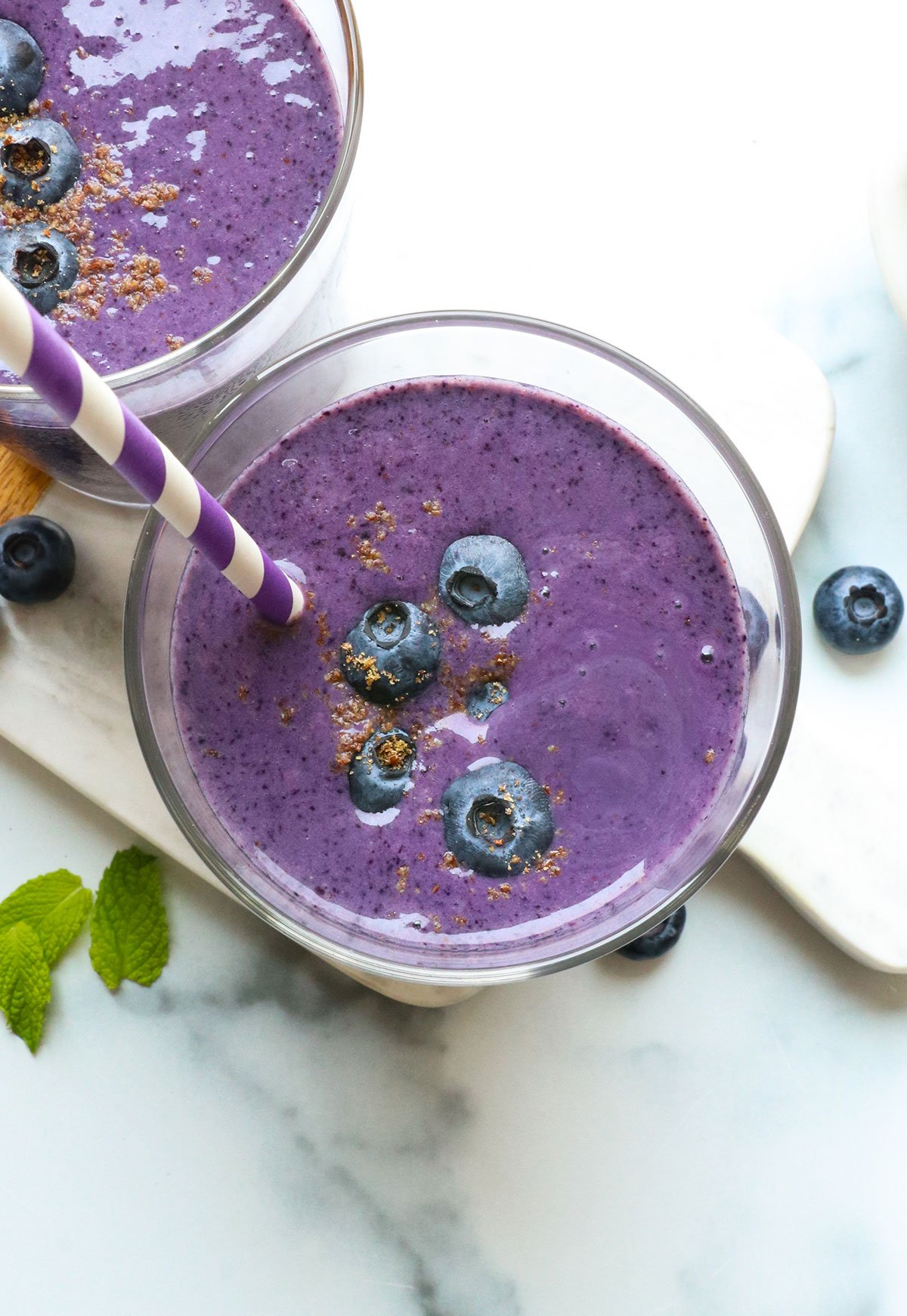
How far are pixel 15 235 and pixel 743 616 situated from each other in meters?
1.31

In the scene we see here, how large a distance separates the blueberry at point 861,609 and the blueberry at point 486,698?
85cm

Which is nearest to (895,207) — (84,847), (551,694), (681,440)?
(681,440)

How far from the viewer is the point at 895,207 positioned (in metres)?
2.42

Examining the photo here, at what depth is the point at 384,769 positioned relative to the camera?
184 cm

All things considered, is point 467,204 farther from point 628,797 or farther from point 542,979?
point 542,979

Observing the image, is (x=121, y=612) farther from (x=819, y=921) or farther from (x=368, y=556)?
(x=819, y=921)

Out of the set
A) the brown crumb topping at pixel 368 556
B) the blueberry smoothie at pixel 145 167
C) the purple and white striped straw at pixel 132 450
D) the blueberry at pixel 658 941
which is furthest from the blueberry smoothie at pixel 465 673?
the blueberry at pixel 658 941

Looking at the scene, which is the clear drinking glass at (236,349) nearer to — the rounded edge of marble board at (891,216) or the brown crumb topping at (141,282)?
the brown crumb topping at (141,282)

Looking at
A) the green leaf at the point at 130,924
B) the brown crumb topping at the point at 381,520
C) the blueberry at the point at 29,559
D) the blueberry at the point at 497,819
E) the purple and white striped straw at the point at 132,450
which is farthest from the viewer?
the green leaf at the point at 130,924

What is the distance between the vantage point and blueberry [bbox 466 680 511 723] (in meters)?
1.86

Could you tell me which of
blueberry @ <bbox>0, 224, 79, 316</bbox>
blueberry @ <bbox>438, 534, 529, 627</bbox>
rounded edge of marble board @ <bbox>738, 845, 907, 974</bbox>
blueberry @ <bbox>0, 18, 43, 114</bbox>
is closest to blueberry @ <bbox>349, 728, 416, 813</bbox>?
blueberry @ <bbox>438, 534, 529, 627</bbox>

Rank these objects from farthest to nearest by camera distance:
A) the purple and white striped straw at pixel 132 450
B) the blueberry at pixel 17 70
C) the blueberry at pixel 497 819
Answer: the blueberry at pixel 17 70 → the blueberry at pixel 497 819 → the purple and white striped straw at pixel 132 450

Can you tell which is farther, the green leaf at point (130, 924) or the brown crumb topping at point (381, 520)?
the green leaf at point (130, 924)

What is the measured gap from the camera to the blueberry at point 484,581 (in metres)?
1.85
